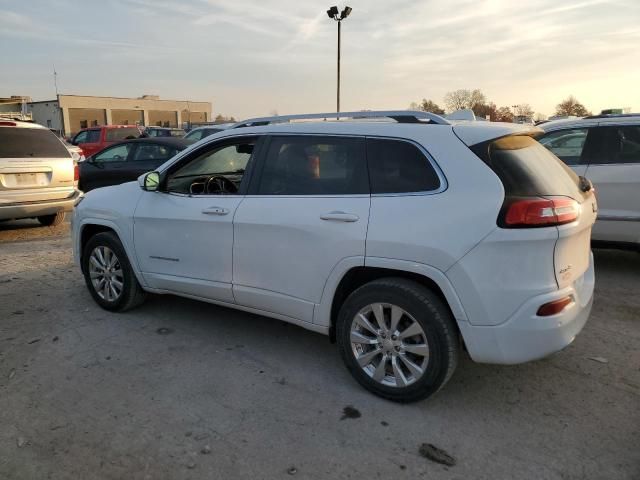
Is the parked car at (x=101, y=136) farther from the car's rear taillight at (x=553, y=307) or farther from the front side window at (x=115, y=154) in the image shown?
the car's rear taillight at (x=553, y=307)

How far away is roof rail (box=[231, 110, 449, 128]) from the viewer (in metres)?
3.35

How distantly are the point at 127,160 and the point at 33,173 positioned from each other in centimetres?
279

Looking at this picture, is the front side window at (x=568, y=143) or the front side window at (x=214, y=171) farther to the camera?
the front side window at (x=568, y=143)

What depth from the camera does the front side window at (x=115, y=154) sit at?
34.6 feet

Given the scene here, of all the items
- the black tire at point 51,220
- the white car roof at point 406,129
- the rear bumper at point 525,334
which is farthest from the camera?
the black tire at point 51,220

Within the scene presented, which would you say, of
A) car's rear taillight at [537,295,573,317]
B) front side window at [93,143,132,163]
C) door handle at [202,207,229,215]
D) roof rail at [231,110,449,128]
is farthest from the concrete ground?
front side window at [93,143,132,163]

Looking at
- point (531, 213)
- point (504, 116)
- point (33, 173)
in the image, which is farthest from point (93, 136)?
point (504, 116)

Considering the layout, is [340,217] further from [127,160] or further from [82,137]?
[82,137]

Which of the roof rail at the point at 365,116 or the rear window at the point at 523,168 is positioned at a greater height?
the roof rail at the point at 365,116

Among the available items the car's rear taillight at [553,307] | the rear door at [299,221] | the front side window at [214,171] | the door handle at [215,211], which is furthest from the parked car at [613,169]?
the door handle at [215,211]

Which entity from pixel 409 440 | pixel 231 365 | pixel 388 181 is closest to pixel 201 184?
pixel 231 365

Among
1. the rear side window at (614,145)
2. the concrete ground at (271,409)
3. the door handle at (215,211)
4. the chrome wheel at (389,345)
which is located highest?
the rear side window at (614,145)

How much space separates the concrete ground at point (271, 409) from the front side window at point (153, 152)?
592cm

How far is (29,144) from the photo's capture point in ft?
25.7
